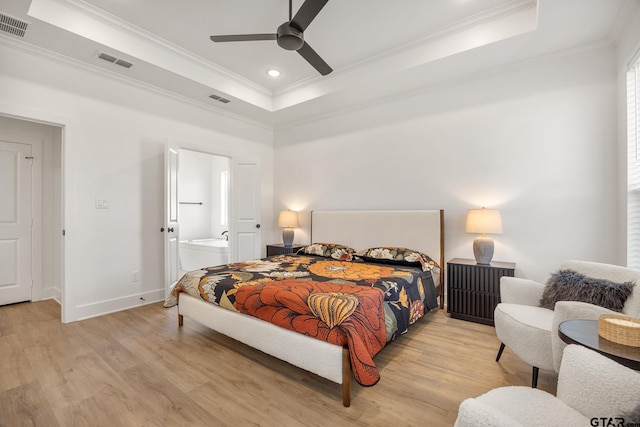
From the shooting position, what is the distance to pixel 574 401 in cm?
105

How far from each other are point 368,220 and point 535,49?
→ 2.60 meters

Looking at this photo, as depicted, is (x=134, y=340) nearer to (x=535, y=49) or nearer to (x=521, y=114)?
(x=521, y=114)

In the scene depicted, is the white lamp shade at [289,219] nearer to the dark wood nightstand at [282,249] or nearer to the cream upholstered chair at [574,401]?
the dark wood nightstand at [282,249]

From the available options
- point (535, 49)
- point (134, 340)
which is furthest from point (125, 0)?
point (535, 49)

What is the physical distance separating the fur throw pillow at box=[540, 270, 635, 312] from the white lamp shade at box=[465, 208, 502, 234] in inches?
35.4

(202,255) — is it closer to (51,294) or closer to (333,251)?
(51,294)

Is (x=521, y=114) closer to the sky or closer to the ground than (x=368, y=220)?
closer to the sky

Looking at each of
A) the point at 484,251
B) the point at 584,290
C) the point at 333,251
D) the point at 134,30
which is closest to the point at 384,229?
the point at 333,251

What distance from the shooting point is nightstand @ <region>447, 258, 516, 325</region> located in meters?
2.98

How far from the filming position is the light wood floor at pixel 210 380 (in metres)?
1.70

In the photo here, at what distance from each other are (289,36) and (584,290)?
2793 mm

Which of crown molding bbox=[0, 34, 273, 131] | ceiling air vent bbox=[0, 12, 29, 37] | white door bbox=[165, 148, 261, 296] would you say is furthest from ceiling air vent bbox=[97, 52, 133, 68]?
white door bbox=[165, 148, 261, 296]

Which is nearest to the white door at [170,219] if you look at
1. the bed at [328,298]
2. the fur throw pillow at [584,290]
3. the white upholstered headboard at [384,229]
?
the bed at [328,298]

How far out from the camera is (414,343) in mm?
2635
